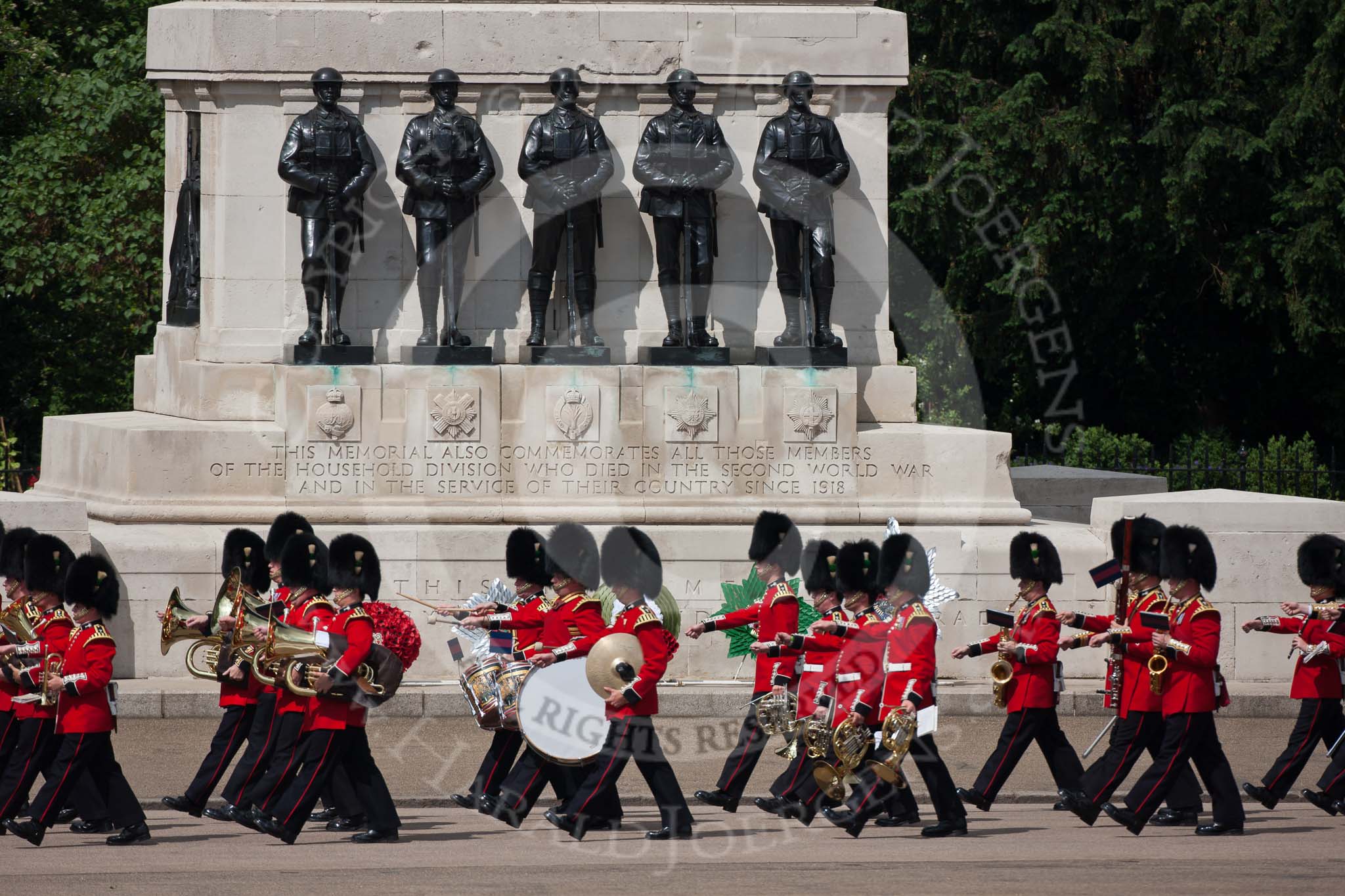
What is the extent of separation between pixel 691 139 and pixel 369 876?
28.7 feet

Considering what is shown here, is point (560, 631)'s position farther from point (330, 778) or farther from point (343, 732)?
point (330, 778)

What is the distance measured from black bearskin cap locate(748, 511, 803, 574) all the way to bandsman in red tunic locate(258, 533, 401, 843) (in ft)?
8.42

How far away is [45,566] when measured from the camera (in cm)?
1308

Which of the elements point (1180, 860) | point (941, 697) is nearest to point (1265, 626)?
point (1180, 860)

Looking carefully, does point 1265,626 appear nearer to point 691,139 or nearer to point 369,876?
point 369,876

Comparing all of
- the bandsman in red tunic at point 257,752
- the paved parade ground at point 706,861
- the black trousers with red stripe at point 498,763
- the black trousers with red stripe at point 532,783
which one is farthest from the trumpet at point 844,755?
the bandsman in red tunic at point 257,752

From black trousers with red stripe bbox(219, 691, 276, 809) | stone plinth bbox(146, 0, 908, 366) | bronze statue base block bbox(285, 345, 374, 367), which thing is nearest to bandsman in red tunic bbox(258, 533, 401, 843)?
black trousers with red stripe bbox(219, 691, 276, 809)

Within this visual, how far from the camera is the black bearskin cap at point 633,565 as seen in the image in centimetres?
1323

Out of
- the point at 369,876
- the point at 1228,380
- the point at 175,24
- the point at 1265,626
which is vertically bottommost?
the point at 369,876

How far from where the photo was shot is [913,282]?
110 ft

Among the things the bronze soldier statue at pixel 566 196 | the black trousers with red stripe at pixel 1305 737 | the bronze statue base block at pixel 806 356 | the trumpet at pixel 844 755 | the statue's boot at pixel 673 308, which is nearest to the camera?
the trumpet at pixel 844 755

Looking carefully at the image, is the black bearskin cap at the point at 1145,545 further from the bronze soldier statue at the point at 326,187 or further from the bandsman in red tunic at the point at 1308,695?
the bronze soldier statue at the point at 326,187

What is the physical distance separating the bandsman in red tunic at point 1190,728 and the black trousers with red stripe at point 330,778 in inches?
147

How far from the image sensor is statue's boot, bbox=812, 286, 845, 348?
19.5m
